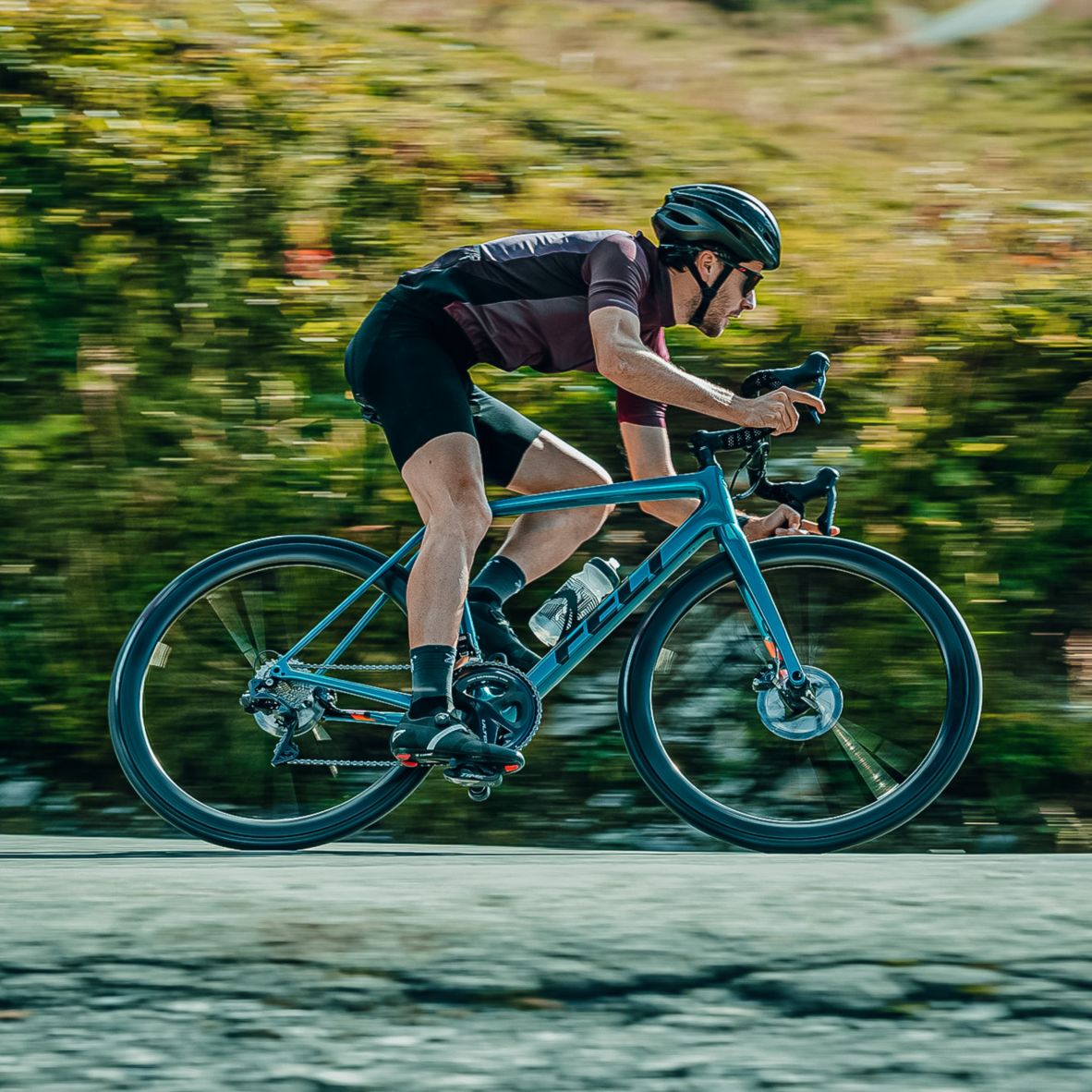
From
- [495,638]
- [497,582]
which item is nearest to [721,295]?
[497,582]

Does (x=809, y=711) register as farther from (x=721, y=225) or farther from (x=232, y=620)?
(x=232, y=620)

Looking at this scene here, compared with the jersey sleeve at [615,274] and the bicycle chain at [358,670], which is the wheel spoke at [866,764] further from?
the jersey sleeve at [615,274]

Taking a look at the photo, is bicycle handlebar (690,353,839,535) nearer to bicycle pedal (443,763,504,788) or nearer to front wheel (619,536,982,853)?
front wheel (619,536,982,853)

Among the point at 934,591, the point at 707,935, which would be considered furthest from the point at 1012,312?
the point at 707,935

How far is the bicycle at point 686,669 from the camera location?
4.48 m

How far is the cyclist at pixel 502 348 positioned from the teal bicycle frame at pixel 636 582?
0.38 ft

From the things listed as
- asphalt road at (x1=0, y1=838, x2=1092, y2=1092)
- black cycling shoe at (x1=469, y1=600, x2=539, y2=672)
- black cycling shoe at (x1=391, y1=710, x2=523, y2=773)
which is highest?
black cycling shoe at (x1=469, y1=600, x2=539, y2=672)

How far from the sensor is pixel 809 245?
6.38 meters

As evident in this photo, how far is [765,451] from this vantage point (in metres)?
4.58

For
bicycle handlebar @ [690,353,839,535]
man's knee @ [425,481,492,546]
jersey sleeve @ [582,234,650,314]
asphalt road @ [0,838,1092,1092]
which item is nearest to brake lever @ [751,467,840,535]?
bicycle handlebar @ [690,353,839,535]

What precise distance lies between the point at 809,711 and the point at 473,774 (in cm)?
92

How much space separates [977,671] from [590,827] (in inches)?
→ 69.4

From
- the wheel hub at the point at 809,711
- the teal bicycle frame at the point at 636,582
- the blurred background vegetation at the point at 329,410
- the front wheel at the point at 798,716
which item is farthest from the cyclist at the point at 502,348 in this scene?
the blurred background vegetation at the point at 329,410

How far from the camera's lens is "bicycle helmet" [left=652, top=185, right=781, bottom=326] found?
4402 millimetres
